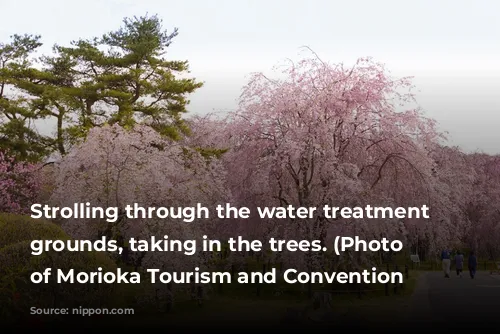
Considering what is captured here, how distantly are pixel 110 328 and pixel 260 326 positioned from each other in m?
4.32

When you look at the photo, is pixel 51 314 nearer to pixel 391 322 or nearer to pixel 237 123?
pixel 391 322

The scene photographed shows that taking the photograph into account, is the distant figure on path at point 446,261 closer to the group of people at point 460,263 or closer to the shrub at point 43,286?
the group of people at point 460,263

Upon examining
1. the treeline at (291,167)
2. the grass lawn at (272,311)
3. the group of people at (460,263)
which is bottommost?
the grass lawn at (272,311)

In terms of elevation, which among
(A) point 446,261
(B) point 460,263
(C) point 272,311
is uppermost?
(A) point 446,261

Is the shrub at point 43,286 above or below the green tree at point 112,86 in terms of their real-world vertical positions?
below

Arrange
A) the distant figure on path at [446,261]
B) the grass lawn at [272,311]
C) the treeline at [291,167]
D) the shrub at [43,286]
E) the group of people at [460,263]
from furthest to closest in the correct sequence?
the distant figure on path at [446,261] < the group of people at [460,263] < the treeline at [291,167] < the grass lawn at [272,311] < the shrub at [43,286]

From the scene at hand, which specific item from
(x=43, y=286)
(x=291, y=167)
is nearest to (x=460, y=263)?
(x=291, y=167)

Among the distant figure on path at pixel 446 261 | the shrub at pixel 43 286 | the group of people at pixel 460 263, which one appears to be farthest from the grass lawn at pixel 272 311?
the distant figure on path at pixel 446 261

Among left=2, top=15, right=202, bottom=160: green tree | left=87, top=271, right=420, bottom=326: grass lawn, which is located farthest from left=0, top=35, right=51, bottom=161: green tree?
left=87, top=271, right=420, bottom=326: grass lawn

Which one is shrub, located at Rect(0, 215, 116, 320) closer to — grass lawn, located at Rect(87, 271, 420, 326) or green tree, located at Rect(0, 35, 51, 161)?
grass lawn, located at Rect(87, 271, 420, 326)

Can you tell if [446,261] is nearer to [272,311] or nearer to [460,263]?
[460,263]

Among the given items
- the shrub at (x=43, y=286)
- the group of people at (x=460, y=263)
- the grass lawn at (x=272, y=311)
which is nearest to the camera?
the shrub at (x=43, y=286)

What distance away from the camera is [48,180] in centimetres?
4181

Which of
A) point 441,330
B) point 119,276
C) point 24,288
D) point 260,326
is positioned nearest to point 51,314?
point 24,288
